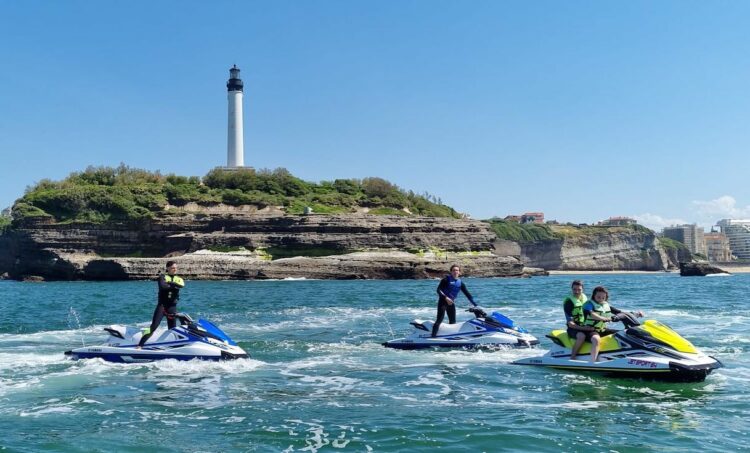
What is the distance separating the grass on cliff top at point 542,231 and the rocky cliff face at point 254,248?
6729 cm

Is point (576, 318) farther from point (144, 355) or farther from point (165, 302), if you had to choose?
point (144, 355)

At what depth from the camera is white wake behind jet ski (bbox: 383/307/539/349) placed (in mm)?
17172

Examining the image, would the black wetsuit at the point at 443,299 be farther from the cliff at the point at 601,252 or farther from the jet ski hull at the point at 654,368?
the cliff at the point at 601,252

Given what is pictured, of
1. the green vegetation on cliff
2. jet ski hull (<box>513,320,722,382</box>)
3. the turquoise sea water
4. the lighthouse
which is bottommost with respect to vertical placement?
the turquoise sea water

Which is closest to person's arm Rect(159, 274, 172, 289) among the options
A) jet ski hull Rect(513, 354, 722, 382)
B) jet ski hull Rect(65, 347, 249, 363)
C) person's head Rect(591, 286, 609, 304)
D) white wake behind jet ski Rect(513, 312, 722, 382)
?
jet ski hull Rect(65, 347, 249, 363)

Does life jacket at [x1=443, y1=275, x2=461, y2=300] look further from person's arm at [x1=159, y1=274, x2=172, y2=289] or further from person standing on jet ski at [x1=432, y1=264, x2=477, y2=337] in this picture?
person's arm at [x1=159, y1=274, x2=172, y2=289]

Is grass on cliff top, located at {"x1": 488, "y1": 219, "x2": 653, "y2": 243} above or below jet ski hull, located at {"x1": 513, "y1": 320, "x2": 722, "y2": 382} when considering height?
above

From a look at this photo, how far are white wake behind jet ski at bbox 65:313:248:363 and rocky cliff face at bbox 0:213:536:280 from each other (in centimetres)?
6208

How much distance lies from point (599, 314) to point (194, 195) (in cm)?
8430

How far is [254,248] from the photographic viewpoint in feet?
272

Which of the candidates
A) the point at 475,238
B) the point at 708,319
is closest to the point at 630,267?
the point at 475,238

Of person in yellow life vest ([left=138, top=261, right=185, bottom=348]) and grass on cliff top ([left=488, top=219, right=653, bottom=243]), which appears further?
grass on cliff top ([left=488, top=219, right=653, bottom=243])

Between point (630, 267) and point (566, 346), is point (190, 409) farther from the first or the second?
point (630, 267)

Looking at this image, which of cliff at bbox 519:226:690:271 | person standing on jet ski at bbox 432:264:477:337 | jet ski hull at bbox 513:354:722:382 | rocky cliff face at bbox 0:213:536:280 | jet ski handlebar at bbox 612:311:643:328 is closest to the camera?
jet ski hull at bbox 513:354:722:382
